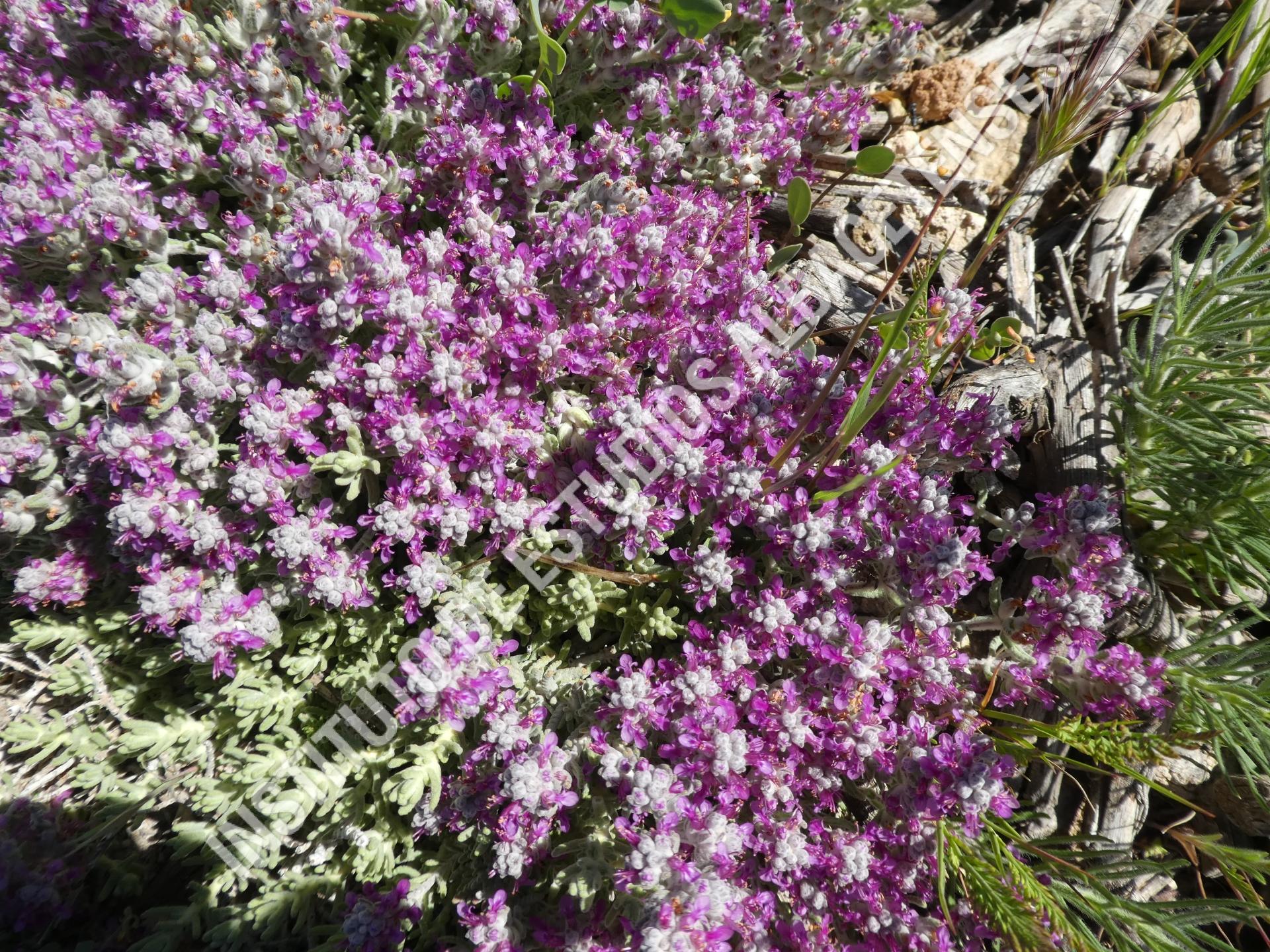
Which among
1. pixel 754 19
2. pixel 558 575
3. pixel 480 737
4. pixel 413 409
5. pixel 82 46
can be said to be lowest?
pixel 480 737

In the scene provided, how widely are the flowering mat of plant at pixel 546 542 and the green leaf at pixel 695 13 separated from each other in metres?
0.02

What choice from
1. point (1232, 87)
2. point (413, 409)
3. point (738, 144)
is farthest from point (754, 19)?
point (1232, 87)

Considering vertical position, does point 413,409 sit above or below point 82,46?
below

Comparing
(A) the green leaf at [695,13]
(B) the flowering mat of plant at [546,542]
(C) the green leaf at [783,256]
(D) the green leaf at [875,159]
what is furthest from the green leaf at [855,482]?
(A) the green leaf at [695,13]

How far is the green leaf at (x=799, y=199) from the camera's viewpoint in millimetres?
3035

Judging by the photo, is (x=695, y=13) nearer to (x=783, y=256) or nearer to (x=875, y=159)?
(x=875, y=159)

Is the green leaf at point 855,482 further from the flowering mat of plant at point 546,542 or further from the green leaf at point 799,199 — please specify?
the green leaf at point 799,199

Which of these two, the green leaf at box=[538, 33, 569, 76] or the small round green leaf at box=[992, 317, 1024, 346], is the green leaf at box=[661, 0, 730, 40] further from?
the small round green leaf at box=[992, 317, 1024, 346]

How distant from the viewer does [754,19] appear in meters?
3.65

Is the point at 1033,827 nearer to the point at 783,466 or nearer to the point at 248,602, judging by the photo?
the point at 783,466

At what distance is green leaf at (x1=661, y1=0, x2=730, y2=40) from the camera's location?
279 centimetres

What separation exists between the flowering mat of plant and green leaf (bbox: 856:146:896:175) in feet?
0.06

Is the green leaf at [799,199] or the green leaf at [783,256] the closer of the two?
the green leaf at [799,199]

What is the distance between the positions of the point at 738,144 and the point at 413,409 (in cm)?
197
